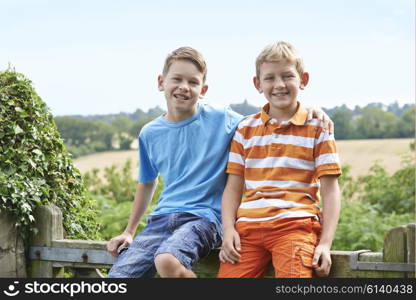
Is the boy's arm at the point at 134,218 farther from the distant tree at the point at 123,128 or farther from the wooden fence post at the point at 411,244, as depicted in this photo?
the distant tree at the point at 123,128

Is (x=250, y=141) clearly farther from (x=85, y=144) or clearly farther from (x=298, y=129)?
(x=85, y=144)

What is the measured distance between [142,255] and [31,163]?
103cm

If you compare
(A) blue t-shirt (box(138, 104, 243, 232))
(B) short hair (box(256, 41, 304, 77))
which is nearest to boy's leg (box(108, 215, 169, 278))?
(A) blue t-shirt (box(138, 104, 243, 232))

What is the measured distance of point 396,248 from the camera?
3035 mm

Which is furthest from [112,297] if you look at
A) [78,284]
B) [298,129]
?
[298,129]

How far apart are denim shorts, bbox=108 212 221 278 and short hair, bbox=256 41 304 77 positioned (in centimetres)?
87

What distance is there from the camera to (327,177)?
10.1ft

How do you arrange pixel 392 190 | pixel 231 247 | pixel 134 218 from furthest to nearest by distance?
pixel 392 190
pixel 134 218
pixel 231 247

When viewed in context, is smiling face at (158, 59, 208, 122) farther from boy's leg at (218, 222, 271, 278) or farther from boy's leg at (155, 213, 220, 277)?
boy's leg at (218, 222, 271, 278)

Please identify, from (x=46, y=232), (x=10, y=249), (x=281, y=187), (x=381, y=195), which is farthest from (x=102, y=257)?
(x=381, y=195)

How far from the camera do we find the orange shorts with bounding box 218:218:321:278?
2.96 meters

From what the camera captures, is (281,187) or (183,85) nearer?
(281,187)

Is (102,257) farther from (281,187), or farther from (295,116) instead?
(295,116)

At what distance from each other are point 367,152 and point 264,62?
1173 cm
